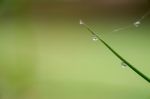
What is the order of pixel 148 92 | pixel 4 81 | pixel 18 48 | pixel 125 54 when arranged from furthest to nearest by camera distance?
1. pixel 18 48
2. pixel 4 81
3. pixel 125 54
4. pixel 148 92

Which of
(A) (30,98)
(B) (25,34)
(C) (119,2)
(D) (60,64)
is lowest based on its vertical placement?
(A) (30,98)

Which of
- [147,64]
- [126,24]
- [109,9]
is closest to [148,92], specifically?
[147,64]

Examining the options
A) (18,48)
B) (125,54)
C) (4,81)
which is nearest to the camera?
(125,54)

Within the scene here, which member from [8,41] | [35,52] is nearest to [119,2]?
[35,52]

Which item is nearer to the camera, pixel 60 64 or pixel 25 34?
pixel 60 64

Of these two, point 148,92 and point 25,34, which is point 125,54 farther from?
point 25,34

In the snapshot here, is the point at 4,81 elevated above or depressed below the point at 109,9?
below

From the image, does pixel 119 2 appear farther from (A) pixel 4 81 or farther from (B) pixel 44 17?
(A) pixel 4 81
